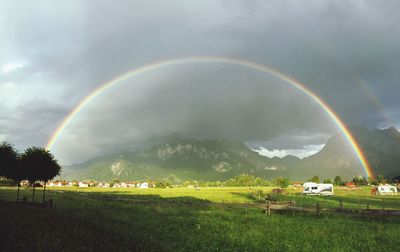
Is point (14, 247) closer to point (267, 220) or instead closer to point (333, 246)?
point (333, 246)

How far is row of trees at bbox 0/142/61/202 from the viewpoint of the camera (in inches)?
2416

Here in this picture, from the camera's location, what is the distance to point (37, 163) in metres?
61.5

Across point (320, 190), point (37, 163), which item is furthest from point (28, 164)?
point (320, 190)

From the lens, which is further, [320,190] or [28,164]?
[320,190]

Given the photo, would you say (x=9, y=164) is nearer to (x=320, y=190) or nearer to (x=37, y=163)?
(x=37, y=163)

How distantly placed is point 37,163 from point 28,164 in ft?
5.12

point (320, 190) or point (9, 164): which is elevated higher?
point (9, 164)

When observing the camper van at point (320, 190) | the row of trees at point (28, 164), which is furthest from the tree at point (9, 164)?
the camper van at point (320, 190)

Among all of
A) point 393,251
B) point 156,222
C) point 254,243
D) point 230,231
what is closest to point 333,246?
point 393,251

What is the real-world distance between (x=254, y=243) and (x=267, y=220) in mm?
11338

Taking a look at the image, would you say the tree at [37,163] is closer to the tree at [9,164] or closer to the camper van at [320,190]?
the tree at [9,164]

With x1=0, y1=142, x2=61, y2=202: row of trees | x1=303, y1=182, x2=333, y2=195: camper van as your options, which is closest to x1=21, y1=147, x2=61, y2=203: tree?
x1=0, y1=142, x2=61, y2=202: row of trees

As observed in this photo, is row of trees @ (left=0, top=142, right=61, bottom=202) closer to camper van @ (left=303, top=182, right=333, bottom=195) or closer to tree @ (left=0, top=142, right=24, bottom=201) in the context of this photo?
tree @ (left=0, top=142, right=24, bottom=201)

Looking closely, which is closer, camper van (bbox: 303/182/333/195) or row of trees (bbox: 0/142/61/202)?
row of trees (bbox: 0/142/61/202)
